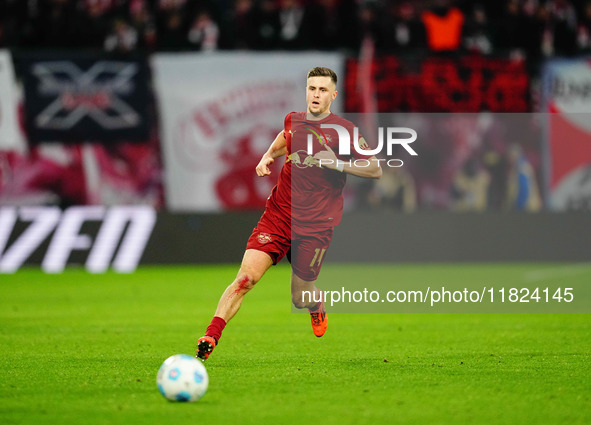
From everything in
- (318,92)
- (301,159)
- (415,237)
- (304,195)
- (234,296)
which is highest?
(318,92)

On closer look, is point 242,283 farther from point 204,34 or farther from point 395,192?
point 204,34

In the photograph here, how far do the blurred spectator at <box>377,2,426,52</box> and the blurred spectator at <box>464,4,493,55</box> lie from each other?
0.91 metres

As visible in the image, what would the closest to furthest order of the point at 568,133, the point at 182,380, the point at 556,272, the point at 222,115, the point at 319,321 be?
the point at 182,380
the point at 319,321
the point at 556,272
the point at 568,133
the point at 222,115

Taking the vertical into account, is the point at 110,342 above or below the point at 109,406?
below

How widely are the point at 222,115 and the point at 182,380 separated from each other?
46.2ft

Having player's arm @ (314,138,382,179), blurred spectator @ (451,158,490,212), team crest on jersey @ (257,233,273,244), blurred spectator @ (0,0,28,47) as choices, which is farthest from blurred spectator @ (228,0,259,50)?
player's arm @ (314,138,382,179)

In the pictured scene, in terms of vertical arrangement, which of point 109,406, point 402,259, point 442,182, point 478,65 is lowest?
point 402,259

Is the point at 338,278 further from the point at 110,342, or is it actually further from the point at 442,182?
the point at 110,342

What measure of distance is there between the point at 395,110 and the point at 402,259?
3095 mm

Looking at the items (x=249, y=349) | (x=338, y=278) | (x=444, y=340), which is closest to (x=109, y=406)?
(x=249, y=349)

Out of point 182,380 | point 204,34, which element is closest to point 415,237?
point 204,34

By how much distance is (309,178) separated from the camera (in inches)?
320

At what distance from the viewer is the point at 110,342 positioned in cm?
938

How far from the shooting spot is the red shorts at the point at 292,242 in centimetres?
801
